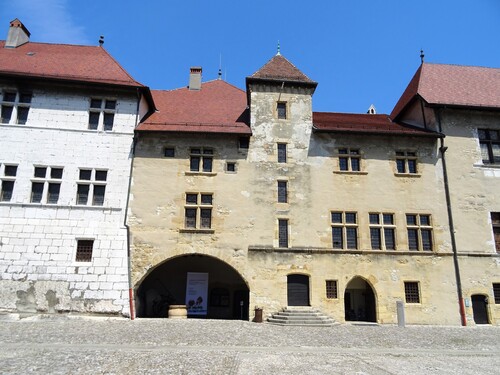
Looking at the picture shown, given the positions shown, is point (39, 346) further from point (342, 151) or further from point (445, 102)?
point (445, 102)

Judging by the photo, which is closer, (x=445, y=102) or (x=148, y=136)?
(x=148, y=136)

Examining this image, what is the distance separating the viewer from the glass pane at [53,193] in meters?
16.0

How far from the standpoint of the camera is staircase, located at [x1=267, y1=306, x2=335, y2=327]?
1477cm

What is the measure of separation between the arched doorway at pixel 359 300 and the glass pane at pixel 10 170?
16.3 meters

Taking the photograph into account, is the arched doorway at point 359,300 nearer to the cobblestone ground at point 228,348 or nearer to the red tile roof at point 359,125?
the cobblestone ground at point 228,348

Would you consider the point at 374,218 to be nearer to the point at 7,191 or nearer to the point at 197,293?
the point at 197,293

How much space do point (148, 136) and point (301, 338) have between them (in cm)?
1141

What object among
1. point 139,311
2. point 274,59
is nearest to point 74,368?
point 139,311

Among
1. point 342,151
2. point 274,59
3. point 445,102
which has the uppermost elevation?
point 274,59

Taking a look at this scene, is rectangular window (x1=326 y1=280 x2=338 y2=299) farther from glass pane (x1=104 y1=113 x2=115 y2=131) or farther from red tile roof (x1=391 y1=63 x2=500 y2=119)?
glass pane (x1=104 y1=113 x2=115 y2=131)

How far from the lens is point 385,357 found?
30.2 feet

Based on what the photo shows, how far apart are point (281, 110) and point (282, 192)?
14.4 ft

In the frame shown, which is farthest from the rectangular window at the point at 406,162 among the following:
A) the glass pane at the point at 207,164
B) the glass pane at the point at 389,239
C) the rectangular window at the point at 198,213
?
the rectangular window at the point at 198,213

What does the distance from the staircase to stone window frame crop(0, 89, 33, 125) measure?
47.6ft
